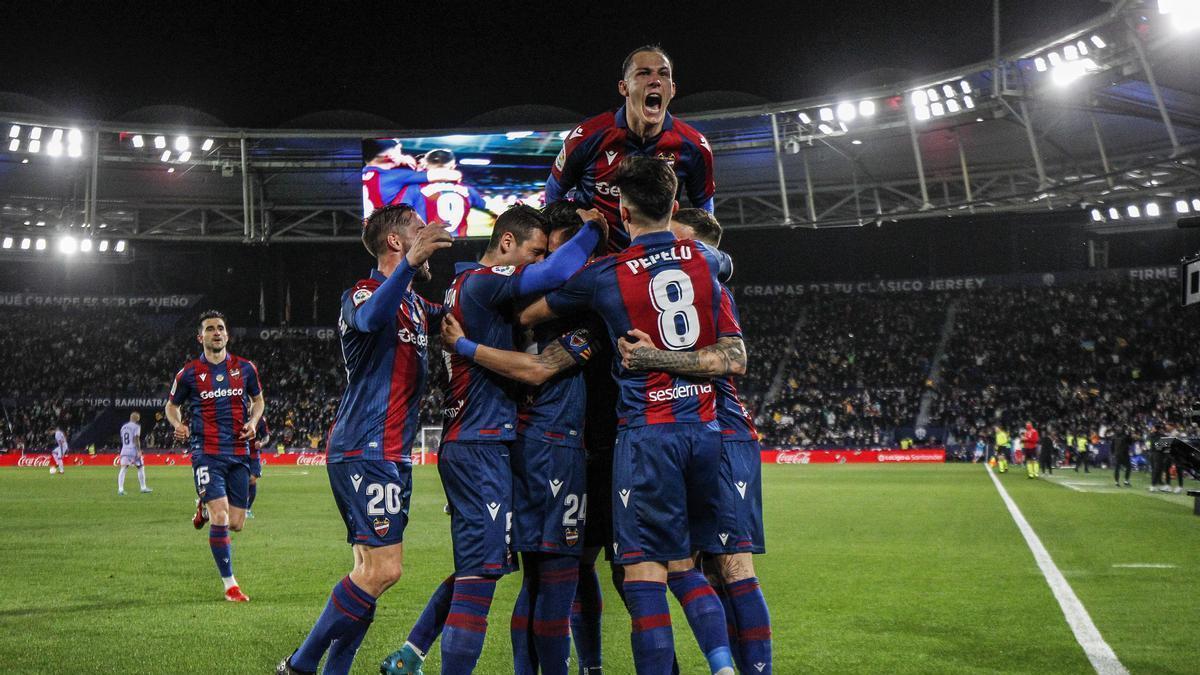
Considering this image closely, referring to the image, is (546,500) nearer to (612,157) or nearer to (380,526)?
(380,526)

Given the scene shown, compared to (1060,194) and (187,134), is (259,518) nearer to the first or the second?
(187,134)

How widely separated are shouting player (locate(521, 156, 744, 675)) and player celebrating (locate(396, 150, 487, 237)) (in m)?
32.0

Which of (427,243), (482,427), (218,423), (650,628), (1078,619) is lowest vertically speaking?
(1078,619)

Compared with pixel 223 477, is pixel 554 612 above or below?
below

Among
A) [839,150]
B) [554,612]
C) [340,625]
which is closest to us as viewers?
[554,612]

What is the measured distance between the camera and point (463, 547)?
5344mm

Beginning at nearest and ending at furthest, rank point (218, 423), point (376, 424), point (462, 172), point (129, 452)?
1. point (376, 424)
2. point (218, 423)
3. point (129, 452)
4. point (462, 172)

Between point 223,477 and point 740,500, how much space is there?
23.7 feet

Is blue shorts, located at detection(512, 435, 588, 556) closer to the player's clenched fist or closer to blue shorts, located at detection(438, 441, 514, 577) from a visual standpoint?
blue shorts, located at detection(438, 441, 514, 577)

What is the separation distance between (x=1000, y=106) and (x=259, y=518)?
24.9m

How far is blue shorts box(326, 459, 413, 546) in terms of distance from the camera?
589 cm

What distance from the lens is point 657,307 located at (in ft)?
17.4

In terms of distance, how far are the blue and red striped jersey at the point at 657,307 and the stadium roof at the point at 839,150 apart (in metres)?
24.7

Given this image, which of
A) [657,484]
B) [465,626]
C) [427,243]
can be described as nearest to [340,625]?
[465,626]
